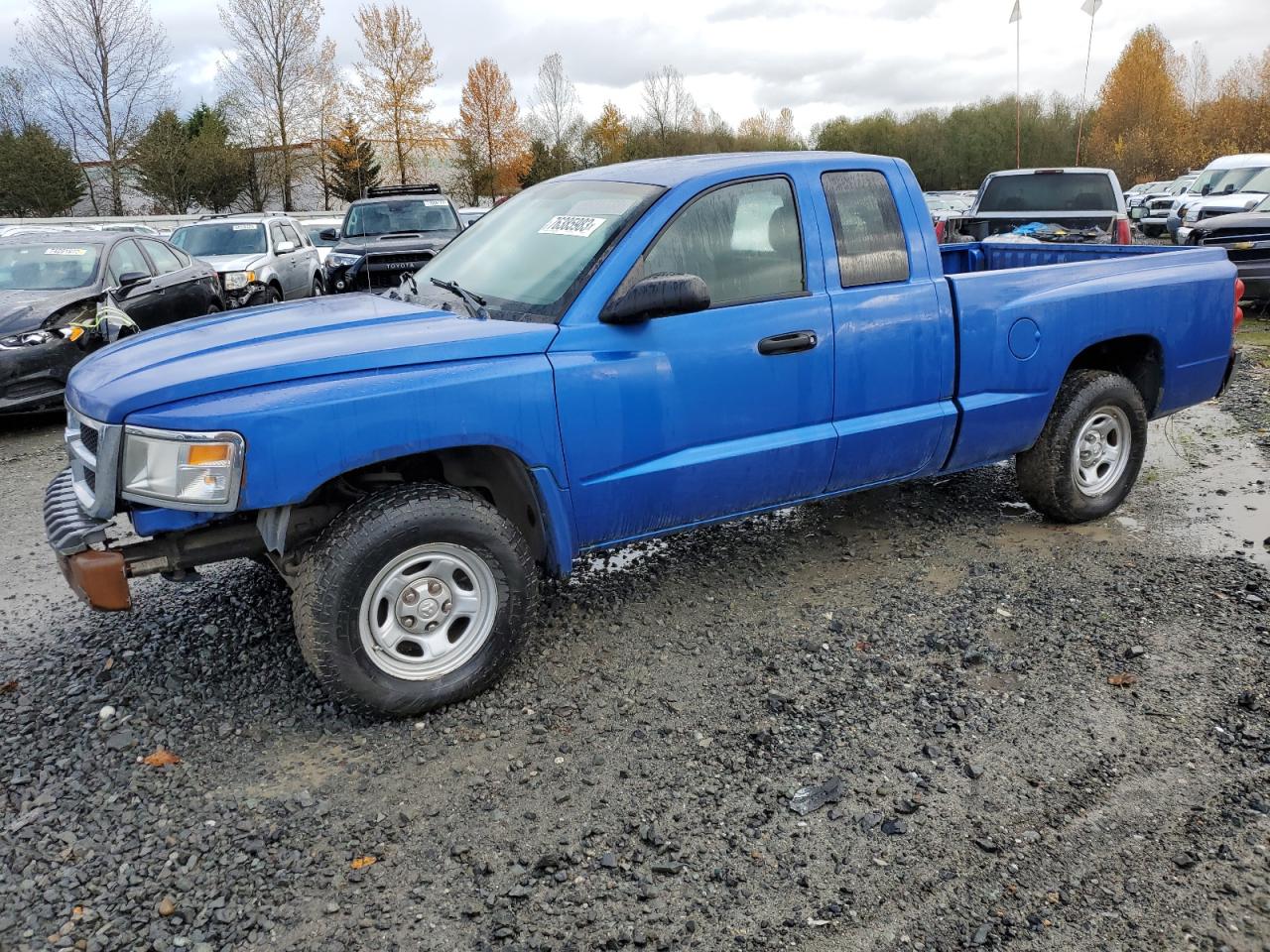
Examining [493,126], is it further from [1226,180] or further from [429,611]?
[429,611]

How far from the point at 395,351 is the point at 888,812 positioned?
2.15m

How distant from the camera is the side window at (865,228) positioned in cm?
428

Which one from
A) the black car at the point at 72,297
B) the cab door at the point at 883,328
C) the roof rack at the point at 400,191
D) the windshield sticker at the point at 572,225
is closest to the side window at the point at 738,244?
the cab door at the point at 883,328

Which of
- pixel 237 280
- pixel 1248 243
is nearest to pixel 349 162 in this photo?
pixel 237 280

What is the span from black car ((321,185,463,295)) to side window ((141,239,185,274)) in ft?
9.14

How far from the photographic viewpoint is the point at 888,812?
2.94 meters

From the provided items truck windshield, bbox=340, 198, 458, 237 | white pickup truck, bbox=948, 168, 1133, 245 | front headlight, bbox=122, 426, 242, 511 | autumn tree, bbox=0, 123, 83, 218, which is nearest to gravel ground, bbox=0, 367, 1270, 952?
front headlight, bbox=122, 426, 242, 511

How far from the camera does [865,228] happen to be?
4375 mm

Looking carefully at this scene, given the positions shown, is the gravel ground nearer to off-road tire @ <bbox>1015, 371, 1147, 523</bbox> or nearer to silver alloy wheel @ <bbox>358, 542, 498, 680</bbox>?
silver alloy wheel @ <bbox>358, 542, 498, 680</bbox>

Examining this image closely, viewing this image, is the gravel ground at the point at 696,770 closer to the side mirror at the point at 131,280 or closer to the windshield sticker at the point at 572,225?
the windshield sticker at the point at 572,225

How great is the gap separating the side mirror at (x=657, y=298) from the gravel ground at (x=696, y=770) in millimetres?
1380

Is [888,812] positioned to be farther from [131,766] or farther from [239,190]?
[239,190]

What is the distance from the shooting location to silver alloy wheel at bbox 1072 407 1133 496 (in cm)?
527

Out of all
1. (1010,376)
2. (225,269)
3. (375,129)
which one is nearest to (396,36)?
(375,129)
